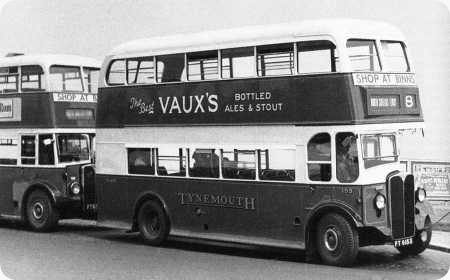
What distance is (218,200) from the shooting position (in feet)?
46.1

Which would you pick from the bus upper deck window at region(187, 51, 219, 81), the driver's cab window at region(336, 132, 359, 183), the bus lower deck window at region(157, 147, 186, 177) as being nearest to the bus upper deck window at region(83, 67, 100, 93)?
the bus lower deck window at region(157, 147, 186, 177)

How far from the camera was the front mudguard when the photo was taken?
12.9m

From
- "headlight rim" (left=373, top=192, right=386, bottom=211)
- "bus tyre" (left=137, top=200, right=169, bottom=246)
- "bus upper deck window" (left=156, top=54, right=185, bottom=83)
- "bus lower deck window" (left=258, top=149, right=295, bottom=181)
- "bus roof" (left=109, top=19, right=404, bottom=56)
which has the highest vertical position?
"bus roof" (left=109, top=19, right=404, bottom=56)

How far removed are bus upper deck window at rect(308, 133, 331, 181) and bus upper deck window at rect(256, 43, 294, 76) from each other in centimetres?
118

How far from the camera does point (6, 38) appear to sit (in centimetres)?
2514

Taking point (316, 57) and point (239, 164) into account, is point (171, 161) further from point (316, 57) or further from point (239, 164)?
point (316, 57)

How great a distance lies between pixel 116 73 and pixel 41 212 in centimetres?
379

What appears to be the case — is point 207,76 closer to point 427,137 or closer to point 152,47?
point 152,47

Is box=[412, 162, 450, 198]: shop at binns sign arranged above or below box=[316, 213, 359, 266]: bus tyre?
above

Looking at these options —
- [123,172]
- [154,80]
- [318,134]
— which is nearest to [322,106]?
[318,134]

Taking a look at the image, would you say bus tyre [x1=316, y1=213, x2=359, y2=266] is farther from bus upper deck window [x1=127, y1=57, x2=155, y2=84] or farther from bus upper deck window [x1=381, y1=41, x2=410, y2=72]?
bus upper deck window [x1=127, y1=57, x2=155, y2=84]

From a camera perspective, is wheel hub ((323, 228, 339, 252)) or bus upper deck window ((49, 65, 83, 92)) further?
bus upper deck window ((49, 65, 83, 92))

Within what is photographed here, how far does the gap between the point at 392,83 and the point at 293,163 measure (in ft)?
6.57

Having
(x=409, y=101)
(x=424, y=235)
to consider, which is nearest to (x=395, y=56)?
(x=409, y=101)
